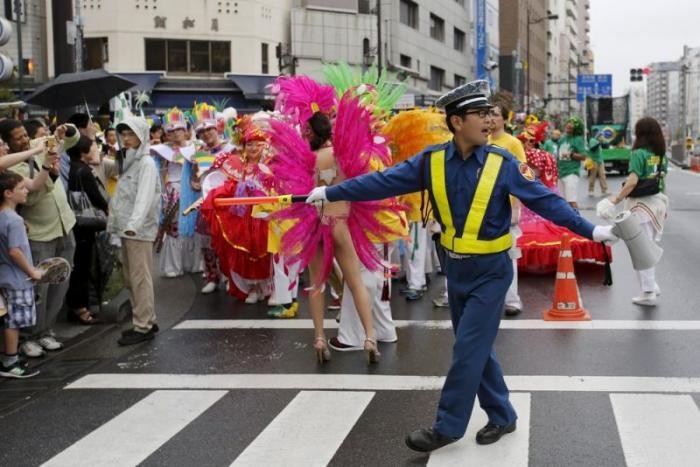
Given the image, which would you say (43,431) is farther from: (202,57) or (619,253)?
(202,57)

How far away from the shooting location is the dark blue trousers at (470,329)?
462 centimetres

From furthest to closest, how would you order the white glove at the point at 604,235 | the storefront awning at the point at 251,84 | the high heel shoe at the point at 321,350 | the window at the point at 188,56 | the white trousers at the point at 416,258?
the window at the point at 188,56 < the storefront awning at the point at 251,84 < the white trousers at the point at 416,258 < the high heel shoe at the point at 321,350 < the white glove at the point at 604,235

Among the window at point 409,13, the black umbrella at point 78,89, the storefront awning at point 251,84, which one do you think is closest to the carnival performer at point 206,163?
the black umbrella at point 78,89

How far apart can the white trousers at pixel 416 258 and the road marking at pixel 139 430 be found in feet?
13.6

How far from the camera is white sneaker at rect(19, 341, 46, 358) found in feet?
24.2

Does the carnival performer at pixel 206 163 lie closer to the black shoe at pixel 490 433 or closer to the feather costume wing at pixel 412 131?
the feather costume wing at pixel 412 131

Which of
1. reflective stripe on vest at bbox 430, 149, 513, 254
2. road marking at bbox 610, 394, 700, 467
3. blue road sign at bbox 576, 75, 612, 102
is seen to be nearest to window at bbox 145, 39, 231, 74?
road marking at bbox 610, 394, 700, 467

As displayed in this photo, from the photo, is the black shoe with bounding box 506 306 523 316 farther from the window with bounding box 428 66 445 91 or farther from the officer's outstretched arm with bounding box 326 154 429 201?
the window with bounding box 428 66 445 91

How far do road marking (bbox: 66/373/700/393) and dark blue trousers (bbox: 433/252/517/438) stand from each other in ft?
4.40

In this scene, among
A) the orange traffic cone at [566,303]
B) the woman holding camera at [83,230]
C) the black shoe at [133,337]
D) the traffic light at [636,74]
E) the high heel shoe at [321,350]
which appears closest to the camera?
the high heel shoe at [321,350]

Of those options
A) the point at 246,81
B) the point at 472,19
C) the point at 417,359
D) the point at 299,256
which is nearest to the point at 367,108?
the point at 299,256

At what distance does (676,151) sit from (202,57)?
1817 inches

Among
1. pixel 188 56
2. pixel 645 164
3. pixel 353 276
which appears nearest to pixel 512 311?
pixel 645 164

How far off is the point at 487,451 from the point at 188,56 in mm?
34078
